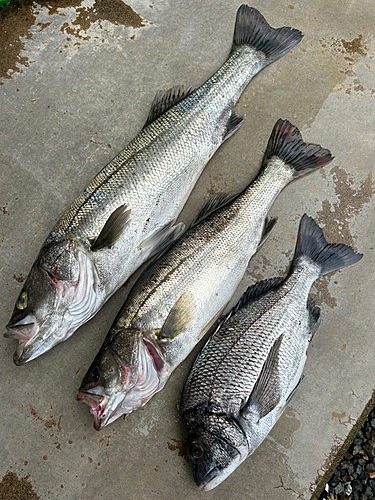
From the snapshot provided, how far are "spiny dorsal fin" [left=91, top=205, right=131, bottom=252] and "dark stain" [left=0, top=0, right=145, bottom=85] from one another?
1842 mm

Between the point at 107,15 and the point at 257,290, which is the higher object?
the point at 107,15

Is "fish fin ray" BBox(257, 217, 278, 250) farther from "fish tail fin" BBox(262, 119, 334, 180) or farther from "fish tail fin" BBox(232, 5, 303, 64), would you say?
"fish tail fin" BBox(232, 5, 303, 64)

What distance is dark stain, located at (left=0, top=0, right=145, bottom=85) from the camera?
3703mm

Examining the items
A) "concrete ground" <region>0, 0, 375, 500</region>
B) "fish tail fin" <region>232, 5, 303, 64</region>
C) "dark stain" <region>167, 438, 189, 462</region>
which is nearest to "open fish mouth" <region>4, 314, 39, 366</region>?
"concrete ground" <region>0, 0, 375, 500</region>

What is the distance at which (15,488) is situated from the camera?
2998mm

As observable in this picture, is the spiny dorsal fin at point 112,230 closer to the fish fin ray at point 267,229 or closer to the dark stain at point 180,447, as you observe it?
the fish fin ray at point 267,229

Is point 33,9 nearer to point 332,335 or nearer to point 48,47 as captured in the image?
point 48,47

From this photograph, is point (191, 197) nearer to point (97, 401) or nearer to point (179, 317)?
point (179, 317)

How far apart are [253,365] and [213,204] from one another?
48.4 inches

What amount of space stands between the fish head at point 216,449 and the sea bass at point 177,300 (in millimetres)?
436

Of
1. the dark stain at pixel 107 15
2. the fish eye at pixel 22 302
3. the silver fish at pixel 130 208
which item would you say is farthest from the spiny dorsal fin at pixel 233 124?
the fish eye at pixel 22 302

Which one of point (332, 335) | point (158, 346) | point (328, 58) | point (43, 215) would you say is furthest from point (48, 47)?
point (332, 335)

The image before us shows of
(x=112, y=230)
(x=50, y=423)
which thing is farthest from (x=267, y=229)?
(x=50, y=423)

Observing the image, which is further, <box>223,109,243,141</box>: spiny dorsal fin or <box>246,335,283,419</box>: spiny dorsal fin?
<box>223,109,243,141</box>: spiny dorsal fin
